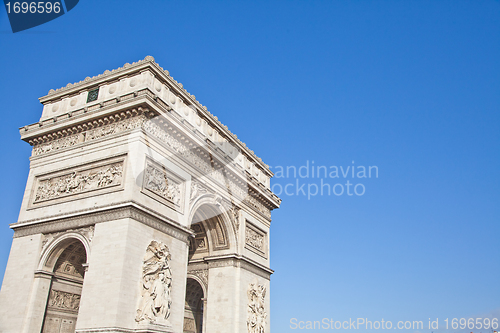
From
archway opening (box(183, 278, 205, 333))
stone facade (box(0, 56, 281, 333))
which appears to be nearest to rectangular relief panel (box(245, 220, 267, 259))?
stone facade (box(0, 56, 281, 333))

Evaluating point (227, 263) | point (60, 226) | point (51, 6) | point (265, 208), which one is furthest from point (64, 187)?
point (265, 208)

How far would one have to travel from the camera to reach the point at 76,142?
19.3 metres

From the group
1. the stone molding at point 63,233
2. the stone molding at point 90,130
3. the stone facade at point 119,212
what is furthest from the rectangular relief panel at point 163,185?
the stone molding at point 63,233

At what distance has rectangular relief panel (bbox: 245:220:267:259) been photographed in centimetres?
2470

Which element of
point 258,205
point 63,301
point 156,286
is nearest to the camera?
point 156,286

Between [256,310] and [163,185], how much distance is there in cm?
896

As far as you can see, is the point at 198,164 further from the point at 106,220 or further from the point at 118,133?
the point at 106,220

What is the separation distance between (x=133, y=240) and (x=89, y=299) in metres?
2.40

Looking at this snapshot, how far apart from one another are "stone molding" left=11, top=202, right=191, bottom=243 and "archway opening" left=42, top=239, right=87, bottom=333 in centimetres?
80

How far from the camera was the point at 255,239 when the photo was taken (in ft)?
83.7

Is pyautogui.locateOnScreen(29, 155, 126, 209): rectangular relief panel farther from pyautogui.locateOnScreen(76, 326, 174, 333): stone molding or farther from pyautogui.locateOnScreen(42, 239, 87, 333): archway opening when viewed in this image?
pyautogui.locateOnScreen(76, 326, 174, 333): stone molding

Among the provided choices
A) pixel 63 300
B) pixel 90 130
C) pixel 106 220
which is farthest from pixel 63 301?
pixel 90 130

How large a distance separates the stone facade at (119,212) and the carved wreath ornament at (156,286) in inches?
1.4

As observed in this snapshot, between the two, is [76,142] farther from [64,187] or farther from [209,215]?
[209,215]
